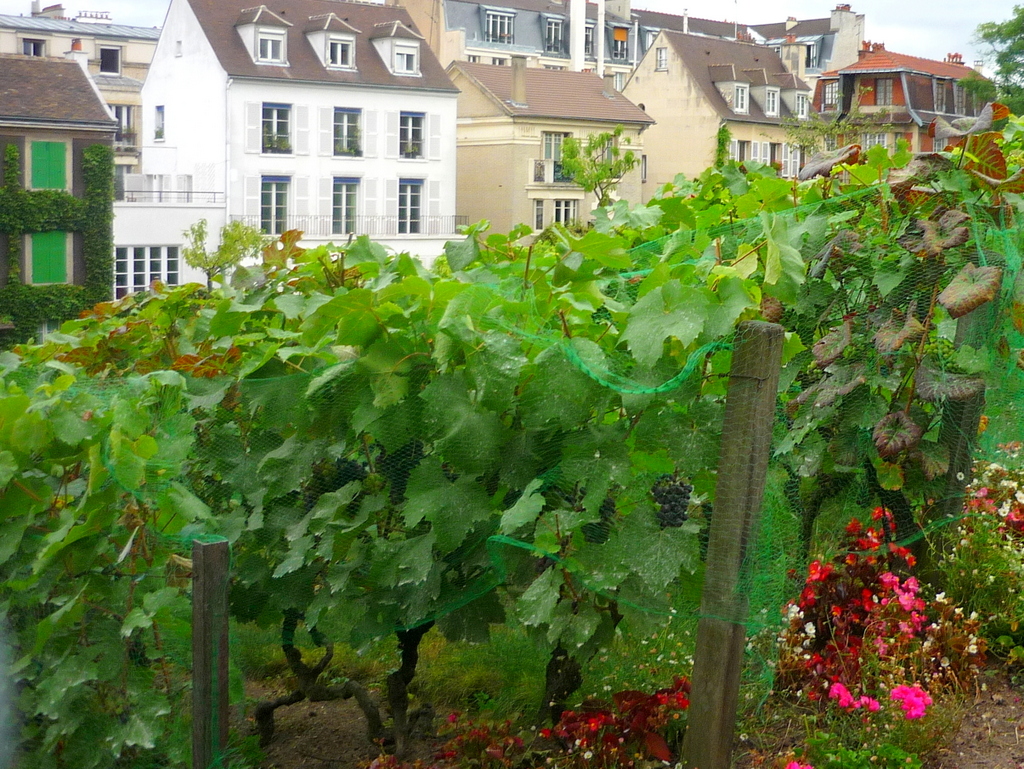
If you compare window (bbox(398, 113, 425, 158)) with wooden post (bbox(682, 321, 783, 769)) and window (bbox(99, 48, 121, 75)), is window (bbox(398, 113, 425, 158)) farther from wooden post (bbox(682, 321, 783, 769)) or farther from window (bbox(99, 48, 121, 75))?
wooden post (bbox(682, 321, 783, 769))

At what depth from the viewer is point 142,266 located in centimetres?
3428

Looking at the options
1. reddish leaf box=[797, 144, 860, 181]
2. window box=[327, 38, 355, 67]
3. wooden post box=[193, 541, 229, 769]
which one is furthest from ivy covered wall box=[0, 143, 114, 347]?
wooden post box=[193, 541, 229, 769]

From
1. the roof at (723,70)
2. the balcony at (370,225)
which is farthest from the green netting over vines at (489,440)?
the roof at (723,70)

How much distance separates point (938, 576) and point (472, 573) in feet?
5.33

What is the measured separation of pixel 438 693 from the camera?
3.40 meters

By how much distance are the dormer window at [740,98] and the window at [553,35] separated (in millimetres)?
13817

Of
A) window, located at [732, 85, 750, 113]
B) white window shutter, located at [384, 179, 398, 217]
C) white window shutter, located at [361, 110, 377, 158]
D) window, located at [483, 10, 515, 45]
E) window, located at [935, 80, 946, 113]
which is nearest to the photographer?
white window shutter, located at [361, 110, 377, 158]

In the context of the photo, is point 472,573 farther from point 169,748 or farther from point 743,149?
point 743,149

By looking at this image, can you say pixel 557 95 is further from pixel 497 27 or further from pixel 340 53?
pixel 497 27

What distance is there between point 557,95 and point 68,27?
26.8m

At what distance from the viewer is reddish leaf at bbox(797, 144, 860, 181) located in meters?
3.47

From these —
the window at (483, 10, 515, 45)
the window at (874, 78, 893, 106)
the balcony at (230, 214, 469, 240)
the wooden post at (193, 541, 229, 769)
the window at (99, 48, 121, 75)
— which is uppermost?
the window at (483, 10, 515, 45)

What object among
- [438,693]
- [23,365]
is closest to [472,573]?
[438,693]

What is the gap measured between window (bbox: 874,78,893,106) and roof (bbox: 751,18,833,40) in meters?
25.9
